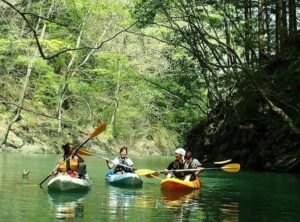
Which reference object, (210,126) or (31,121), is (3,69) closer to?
(31,121)

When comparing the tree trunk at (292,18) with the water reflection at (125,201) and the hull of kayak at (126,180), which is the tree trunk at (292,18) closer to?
the hull of kayak at (126,180)

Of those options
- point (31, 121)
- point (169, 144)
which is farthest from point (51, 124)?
point (169, 144)

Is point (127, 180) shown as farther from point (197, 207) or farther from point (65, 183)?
point (197, 207)

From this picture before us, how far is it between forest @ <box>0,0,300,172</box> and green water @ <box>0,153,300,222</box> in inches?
184

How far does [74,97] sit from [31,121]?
4422mm

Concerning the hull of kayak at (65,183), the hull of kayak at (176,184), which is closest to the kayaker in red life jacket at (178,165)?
the hull of kayak at (176,184)

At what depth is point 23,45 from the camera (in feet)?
91.1

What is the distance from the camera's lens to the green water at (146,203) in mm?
7750

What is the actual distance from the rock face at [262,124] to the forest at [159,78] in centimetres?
5

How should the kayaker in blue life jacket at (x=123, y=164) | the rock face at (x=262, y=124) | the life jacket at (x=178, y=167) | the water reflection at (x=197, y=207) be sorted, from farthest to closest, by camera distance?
the rock face at (x=262, y=124)
the kayaker in blue life jacket at (x=123, y=164)
the life jacket at (x=178, y=167)
the water reflection at (x=197, y=207)

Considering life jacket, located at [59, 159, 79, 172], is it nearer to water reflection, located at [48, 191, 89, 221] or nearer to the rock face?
water reflection, located at [48, 191, 89, 221]

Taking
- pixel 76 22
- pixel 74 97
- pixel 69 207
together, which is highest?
pixel 76 22

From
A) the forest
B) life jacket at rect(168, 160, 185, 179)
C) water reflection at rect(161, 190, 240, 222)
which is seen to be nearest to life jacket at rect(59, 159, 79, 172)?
water reflection at rect(161, 190, 240, 222)

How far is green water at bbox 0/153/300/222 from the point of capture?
7.75 metres
